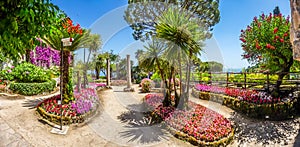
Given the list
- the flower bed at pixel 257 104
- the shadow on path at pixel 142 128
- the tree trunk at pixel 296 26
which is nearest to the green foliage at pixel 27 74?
the shadow on path at pixel 142 128

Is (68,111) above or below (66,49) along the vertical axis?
below

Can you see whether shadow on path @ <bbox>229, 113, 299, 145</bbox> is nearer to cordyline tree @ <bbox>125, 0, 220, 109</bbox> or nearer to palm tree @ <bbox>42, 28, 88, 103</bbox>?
cordyline tree @ <bbox>125, 0, 220, 109</bbox>

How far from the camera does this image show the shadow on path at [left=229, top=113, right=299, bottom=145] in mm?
5789

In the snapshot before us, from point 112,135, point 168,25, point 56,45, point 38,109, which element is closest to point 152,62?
point 168,25

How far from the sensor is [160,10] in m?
14.6

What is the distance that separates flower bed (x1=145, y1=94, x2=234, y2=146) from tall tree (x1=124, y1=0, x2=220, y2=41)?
820cm

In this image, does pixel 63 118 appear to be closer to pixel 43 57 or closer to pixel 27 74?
pixel 27 74

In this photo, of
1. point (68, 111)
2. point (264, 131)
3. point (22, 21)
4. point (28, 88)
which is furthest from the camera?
point (28, 88)

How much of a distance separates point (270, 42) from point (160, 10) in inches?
362

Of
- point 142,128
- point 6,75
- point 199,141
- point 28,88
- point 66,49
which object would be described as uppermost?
point 66,49

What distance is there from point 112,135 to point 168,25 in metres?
4.32

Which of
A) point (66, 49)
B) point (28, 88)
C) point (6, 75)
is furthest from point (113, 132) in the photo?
point (6, 75)

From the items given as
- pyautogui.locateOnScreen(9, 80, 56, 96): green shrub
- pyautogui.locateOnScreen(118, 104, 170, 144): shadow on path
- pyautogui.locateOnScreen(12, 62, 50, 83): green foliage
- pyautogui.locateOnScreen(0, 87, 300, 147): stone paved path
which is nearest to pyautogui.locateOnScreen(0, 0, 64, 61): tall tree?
pyautogui.locateOnScreen(0, 87, 300, 147): stone paved path

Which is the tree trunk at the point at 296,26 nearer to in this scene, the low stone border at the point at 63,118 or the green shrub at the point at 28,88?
the low stone border at the point at 63,118
